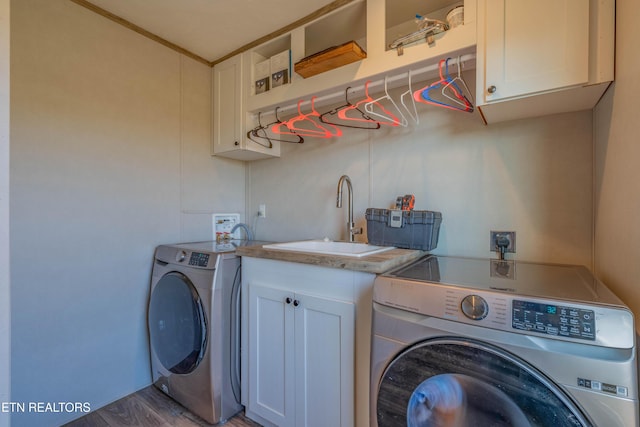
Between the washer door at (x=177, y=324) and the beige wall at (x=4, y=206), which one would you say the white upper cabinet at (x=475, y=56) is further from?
the beige wall at (x=4, y=206)

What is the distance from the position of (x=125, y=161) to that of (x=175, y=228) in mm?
552

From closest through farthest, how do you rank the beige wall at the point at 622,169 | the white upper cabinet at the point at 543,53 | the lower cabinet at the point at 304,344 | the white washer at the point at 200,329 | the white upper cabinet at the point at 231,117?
the beige wall at the point at 622,169, the white upper cabinet at the point at 543,53, the lower cabinet at the point at 304,344, the white washer at the point at 200,329, the white upper cabinet at the point at 231,117

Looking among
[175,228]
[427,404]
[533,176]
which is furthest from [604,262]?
[175,228]

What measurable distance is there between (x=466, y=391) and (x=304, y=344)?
723mm

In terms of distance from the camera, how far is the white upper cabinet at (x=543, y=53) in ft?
3.21

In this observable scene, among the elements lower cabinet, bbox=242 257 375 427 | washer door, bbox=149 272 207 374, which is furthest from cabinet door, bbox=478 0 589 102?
washer door, bbox=149 272 207 374

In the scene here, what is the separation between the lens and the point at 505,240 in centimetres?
142

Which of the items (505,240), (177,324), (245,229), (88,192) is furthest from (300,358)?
(88,192)

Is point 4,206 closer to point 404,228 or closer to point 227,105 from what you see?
point 404,228

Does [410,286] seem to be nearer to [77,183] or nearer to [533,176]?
[533,176]

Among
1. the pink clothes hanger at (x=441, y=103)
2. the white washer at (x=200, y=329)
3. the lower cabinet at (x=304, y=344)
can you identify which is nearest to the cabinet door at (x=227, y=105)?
the white washer at (x=200, y=329)

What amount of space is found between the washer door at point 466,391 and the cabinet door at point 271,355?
0.56 meters

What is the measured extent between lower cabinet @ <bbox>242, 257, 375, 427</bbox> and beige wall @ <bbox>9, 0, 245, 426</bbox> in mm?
852

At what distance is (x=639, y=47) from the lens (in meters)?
0.79
